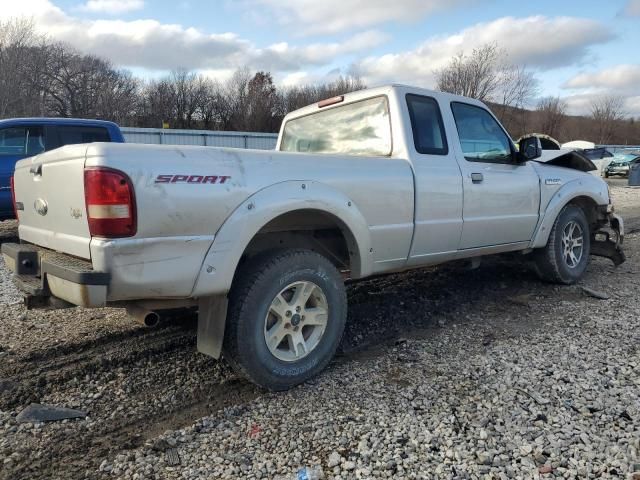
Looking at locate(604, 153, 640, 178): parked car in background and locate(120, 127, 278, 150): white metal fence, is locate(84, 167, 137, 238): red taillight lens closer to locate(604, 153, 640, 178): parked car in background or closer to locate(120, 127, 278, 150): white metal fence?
locate(120, 127, 278, 150): white metal fence

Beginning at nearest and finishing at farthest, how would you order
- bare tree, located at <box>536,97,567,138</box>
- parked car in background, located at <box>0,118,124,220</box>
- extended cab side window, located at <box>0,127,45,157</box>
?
1. parked car in background, located at <box>0,118,124,220</box>
2. extended cab side window, located at <box>0,127,45,157</box>
3. bare tree, located at <box>536,97,567,138</box>

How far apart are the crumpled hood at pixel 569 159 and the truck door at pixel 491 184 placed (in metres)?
0.77

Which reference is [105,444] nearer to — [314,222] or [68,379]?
[68,379]

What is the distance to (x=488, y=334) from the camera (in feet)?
13.8

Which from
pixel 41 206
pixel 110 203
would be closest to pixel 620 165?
Result: pixel 41 206

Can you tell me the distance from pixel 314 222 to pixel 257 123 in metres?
43.1

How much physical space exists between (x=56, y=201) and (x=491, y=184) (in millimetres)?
3492

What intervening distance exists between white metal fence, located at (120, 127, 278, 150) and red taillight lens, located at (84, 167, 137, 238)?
61.7 ft

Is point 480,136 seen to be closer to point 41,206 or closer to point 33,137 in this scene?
point 41,206

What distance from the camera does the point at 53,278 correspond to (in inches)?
108

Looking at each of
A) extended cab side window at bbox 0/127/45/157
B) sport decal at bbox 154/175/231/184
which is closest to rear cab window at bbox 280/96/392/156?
sport decal at bbox 154/175/231/184

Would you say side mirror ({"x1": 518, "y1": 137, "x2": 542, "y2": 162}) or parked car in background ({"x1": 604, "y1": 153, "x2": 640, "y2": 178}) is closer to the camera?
side mirror ({"x1": 518, "y1": 137, "x2": 542, "y2": 162})

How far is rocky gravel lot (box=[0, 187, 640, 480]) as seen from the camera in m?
2.47

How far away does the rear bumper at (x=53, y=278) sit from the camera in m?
2.50
